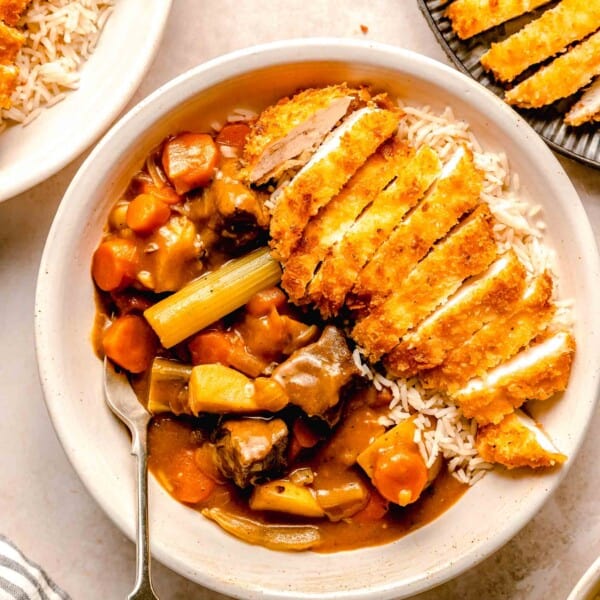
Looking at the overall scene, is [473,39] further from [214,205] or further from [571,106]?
[214,205]

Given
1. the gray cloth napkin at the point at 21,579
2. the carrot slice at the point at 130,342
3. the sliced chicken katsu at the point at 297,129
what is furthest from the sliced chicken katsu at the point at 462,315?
the gray cloth napkin at the point at 21,579

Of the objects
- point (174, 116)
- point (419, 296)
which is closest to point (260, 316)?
point (419, 296)

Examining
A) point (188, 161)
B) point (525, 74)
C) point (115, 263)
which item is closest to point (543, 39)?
point (525, 74)

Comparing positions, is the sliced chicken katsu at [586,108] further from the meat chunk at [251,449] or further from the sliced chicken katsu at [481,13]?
the meat chunk at [251,449]

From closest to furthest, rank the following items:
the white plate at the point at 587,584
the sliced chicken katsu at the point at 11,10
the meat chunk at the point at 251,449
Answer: the white plate at the point at 587,584
the meat chunk at the point at 251,449
the sliced chicken katsu at the point at 11,10

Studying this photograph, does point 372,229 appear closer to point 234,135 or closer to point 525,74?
point 234,135

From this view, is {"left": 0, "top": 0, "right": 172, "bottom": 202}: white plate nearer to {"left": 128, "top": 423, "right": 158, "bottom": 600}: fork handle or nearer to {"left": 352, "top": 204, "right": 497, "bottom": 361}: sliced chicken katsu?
{"left": 128, "top": 423, "right": 158, "bottom": 600}: fork handle

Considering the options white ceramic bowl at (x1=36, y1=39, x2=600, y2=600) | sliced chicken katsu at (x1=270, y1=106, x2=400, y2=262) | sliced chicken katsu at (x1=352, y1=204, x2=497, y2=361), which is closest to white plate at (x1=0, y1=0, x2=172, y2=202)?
white ceramic bowl at (x1=36, y1=39, x2=600, y2=600)

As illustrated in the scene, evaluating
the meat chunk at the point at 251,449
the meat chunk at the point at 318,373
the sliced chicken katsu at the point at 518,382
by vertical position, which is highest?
the sliced chicken katsu at the point at 518,382
